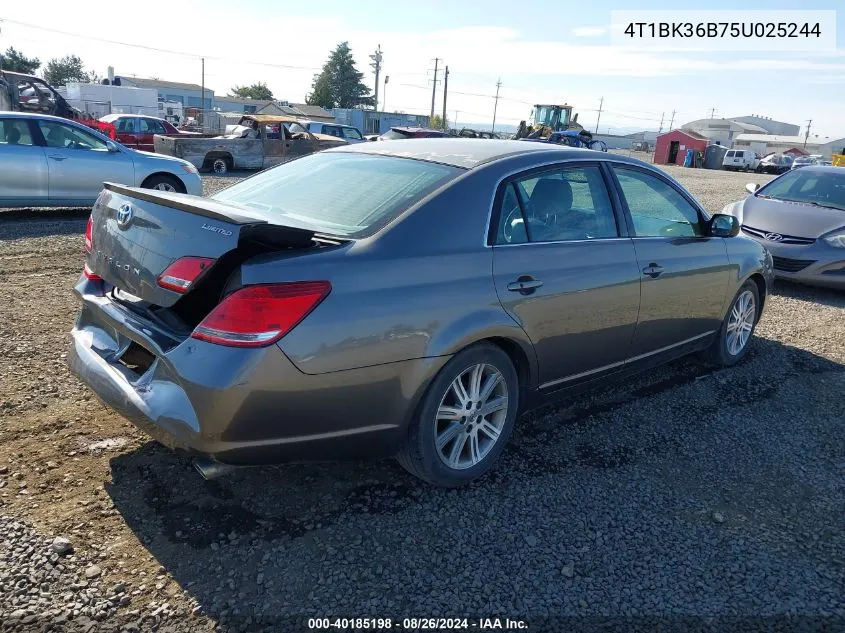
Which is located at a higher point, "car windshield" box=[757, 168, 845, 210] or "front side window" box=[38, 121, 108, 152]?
"car windshield" box=[757, 168, 845, 210]

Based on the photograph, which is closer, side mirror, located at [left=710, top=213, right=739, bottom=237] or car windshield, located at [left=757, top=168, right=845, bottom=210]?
side mirror, located at [left=710, top=213, right=739, bottom=237]

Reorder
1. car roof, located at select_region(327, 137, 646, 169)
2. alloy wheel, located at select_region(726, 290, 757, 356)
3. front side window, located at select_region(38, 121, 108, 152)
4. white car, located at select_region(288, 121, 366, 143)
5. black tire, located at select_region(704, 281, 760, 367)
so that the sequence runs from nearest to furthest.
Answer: car roof, located at select_region(327, 137, 646, 169) < black tire, located at select_region(704, 281, 760, 367) < alloy wheel, located at select_region(726, 290, 757, 356) < front side window, located at select_region(38, 121, 108, 152) < white car, located at select_region(288, 121, 366, 143)

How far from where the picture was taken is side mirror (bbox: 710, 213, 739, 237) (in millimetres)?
4617

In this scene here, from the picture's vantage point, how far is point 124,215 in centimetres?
296

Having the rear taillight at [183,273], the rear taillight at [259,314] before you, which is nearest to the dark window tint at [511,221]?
the rear taillight at [259,314]

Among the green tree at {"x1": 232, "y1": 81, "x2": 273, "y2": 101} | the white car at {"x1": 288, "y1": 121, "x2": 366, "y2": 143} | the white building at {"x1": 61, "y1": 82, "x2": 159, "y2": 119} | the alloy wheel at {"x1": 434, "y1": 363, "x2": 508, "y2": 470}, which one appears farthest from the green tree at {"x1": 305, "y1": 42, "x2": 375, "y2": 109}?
the alloy wheel at {"x1": 434, "y1": 363, "x2": 508, "y2": 470}

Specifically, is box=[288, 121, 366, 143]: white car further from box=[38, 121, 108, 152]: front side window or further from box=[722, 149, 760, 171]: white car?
box=[722, 149, 760, 171]: white car

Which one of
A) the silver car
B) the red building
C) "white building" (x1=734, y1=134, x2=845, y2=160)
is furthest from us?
"white building" (x1=734, y1=134, x2=845, y2=160)

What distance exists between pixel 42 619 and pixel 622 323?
121 inches

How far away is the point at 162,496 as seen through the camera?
296 centimetres

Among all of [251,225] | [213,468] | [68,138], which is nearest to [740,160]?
[68,138]

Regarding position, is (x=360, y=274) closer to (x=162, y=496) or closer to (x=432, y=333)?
(x=432, y=333)

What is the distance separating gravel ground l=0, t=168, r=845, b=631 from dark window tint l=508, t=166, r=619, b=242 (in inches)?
46.1

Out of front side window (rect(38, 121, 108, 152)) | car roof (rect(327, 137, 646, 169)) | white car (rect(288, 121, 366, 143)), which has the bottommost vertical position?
white car (rect(288, 121, 366, 143))
